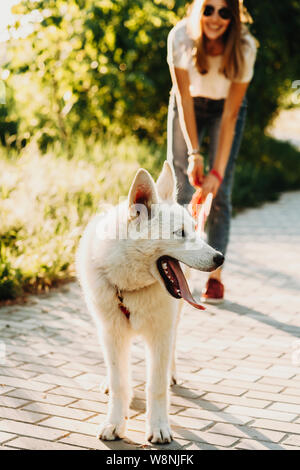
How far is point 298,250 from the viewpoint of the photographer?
27.0ft

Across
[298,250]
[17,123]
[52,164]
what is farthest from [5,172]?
[17,123]

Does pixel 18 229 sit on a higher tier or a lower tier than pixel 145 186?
lower

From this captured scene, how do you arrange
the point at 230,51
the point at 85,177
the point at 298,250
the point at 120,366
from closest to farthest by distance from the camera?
1. the point at 120,366
2. the point at 230,51
3. the point at 298,250
4. the point at 85,177

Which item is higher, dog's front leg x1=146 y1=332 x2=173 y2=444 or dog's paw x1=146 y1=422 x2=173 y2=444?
dog's front leg x1=146 y1=332 x2=173 y2=444

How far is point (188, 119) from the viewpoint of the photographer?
5.00m

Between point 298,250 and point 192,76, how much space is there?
3.78 metres

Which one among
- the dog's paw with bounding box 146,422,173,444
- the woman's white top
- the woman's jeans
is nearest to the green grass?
the woman's jeans

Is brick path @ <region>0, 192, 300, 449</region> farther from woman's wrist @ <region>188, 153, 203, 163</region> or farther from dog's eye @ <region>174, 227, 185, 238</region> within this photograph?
woman's wrist @ <region>188, 153, 203, 163</region>

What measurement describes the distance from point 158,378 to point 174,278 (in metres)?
0.53

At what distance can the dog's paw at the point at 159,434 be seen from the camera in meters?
3.22

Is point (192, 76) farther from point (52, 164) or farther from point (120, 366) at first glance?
point (52, 164)

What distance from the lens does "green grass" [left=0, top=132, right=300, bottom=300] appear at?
6472 millimetres

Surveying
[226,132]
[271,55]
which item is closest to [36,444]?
[226,132]

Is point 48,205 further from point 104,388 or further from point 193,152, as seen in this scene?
point 104,388
